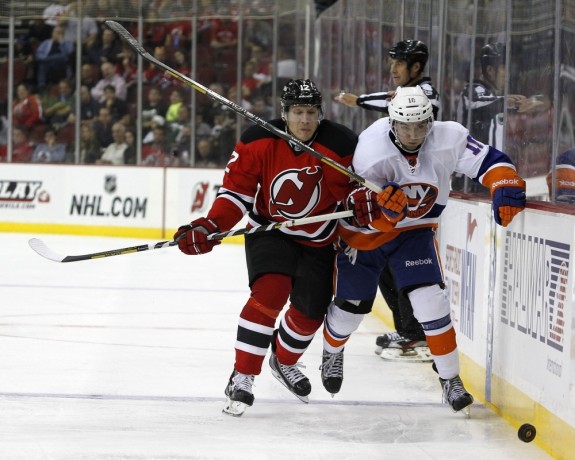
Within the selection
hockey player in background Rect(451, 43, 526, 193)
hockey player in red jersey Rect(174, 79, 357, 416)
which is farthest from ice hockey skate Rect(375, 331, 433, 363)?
hockey player in red jersey Rect(174, 79, 357, 416)

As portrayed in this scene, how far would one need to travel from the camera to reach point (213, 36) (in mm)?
10930

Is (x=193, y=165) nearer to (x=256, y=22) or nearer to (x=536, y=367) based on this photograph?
(x=256, y=22)

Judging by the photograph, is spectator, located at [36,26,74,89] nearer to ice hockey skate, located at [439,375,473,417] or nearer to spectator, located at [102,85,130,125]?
spectator, located at [102,85,130,125]

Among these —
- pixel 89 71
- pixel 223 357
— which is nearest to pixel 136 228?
pixel 89 71

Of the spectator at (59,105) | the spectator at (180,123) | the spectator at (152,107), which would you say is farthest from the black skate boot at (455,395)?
the spectator at (59,105)

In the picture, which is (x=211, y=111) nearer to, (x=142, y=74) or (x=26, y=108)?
(x=142, y=74)

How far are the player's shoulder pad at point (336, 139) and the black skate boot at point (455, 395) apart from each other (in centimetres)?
78

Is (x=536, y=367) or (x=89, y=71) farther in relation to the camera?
(x=89, y=71)

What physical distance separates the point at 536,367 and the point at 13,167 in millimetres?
7652

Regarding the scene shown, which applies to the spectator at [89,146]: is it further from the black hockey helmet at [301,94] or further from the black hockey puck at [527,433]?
the black hockey puck at [527,433]

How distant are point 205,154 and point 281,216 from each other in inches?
280

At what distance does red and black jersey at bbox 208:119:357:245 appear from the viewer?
3.57 meters

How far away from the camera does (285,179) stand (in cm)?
357

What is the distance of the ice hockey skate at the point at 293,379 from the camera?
3752 millimetres
